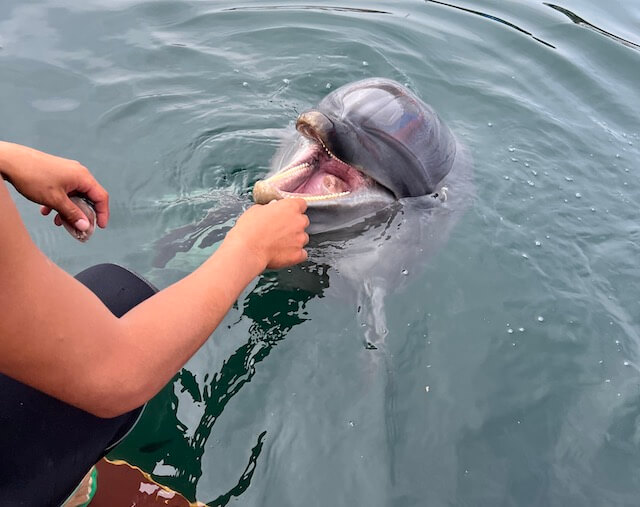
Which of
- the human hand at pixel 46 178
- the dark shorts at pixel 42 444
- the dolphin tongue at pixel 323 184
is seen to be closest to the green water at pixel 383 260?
the dolphin tongue at pixel 323 184

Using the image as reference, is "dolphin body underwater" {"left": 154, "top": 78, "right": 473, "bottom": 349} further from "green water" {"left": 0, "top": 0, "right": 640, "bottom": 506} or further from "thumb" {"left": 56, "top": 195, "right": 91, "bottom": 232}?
"thumb" {"left": 56, "top": 195, "right": 91, "bottom": 232}

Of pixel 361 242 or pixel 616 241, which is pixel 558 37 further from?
pixel 361 242

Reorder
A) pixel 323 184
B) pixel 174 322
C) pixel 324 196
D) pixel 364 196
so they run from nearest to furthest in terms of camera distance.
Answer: pixel 174 322 → pixel 324 196 → pixel 364 196 → pixel 323 184

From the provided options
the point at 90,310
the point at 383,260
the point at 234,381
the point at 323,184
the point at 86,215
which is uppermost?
the point at 90,310

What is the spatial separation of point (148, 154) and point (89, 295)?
3.40 metres

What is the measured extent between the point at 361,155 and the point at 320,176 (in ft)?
1.18

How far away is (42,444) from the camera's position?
6.93ft

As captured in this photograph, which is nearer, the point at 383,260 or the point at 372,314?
the point at 372,314

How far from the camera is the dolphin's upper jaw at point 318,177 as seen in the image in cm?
374

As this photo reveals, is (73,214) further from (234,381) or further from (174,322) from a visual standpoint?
(234,381)

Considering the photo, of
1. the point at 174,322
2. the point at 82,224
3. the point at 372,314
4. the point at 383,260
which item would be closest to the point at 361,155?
the point at 383,260

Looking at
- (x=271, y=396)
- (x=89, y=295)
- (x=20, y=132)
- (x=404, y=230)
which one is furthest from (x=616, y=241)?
(x=20, y=132)

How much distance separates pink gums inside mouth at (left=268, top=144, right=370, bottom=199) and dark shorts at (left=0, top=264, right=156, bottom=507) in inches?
77.5

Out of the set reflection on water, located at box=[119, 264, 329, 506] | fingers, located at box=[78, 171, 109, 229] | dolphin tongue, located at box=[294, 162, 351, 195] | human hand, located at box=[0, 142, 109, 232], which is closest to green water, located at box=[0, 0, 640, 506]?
reflection on water, located at box=[119, 264, 329, 506]
